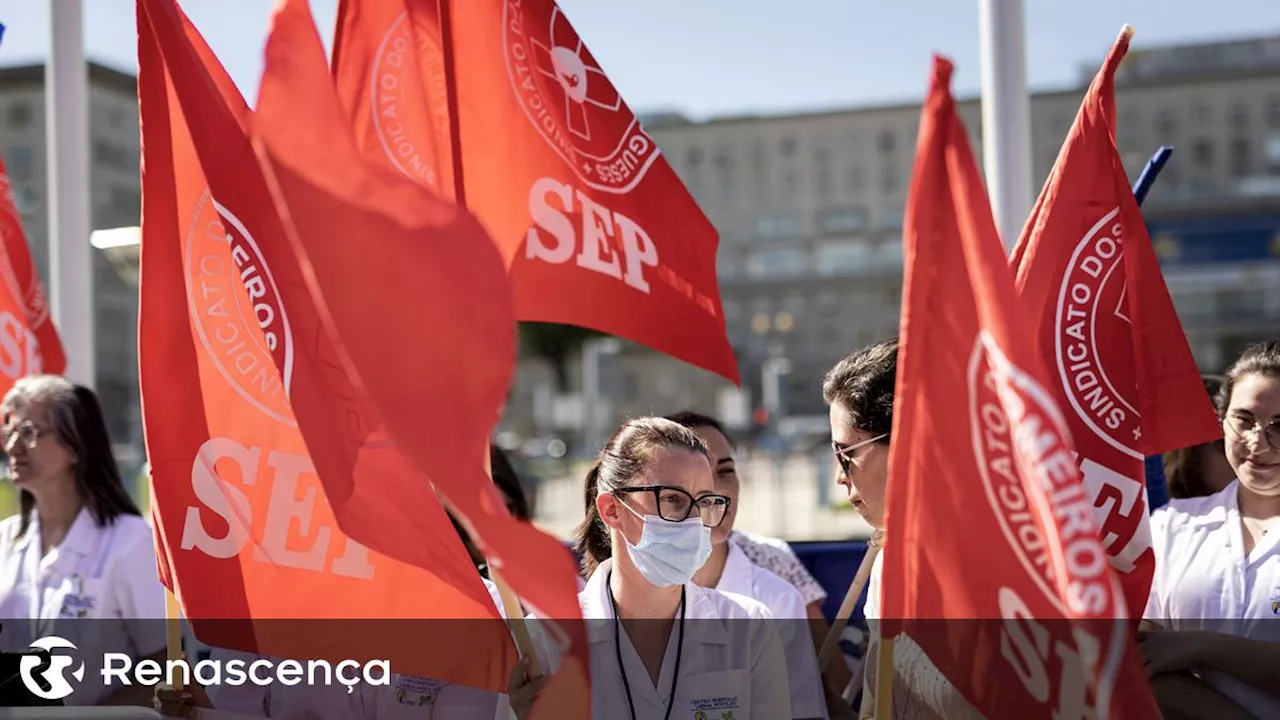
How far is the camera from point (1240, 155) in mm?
69375

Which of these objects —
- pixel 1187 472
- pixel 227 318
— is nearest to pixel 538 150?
pixel 227 318

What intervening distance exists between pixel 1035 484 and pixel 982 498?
0.51ft

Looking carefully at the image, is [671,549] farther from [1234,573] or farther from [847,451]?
[1234,573]

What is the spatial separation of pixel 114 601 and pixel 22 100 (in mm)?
58965

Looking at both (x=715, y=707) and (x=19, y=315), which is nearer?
(x=715, y=707)

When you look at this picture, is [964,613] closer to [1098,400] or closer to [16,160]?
[1098,400]

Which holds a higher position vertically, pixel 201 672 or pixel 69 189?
pixel 69 189

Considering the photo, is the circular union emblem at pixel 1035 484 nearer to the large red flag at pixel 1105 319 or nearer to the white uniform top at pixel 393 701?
the large red flag at pixel 1105 319

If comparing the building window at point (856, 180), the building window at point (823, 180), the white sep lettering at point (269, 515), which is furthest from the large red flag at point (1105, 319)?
the building window at point (823, 180)

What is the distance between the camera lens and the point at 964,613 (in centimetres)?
254

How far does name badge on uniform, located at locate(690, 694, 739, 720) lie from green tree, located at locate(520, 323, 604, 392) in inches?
3099

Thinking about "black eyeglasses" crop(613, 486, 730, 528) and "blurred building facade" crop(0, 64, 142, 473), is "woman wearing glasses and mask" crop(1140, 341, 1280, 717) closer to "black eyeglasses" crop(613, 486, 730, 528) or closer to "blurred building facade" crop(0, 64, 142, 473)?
"black eyeglasses" crop(613, 486, 730, 528)

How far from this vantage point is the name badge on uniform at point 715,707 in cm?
318

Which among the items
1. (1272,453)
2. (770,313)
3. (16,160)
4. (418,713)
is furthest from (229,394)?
(770,313)
